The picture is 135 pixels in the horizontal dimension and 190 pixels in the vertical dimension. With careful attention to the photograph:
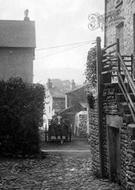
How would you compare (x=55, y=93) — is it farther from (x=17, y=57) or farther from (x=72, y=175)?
(x=72, y=175)

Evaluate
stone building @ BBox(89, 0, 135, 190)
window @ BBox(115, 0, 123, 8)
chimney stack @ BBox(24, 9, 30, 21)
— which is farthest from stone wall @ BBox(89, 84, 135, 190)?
chimney stack @ BBox(24, 9, 30, 21)

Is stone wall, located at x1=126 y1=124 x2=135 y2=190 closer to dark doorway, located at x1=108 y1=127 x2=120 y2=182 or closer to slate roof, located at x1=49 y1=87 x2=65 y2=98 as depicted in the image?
dark doorway, located at x1=108 y1=127 x2=120 y2=182

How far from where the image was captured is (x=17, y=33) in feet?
104

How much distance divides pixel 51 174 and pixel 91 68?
179 inches

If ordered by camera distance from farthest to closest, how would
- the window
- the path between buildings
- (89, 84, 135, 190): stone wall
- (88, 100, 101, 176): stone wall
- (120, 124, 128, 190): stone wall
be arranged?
the window < (88, 100, 101, 176): stone wall < the path between buildings < (120, 124, 128, 190): stone wall < (89, 84, 135, 190): stone wall

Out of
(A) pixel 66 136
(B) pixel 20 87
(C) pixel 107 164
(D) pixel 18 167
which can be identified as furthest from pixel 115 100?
(A) pixel 66 136

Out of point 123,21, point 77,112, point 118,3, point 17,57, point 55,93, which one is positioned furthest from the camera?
point 55,93

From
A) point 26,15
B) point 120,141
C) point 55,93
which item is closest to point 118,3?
point 120,141

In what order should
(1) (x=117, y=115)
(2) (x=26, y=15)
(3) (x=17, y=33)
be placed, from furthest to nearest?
(2) (x=26, y=15) < (3) (x=17, y=33) < (1) (x=117, y=115)

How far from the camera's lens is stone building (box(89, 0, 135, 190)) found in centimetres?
888

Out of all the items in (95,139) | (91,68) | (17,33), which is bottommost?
(95,139)

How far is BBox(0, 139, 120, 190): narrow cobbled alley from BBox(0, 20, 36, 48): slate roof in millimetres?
13937

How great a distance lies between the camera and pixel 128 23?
1496 cm

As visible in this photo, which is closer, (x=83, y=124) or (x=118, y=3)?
(x=118, y=3)
